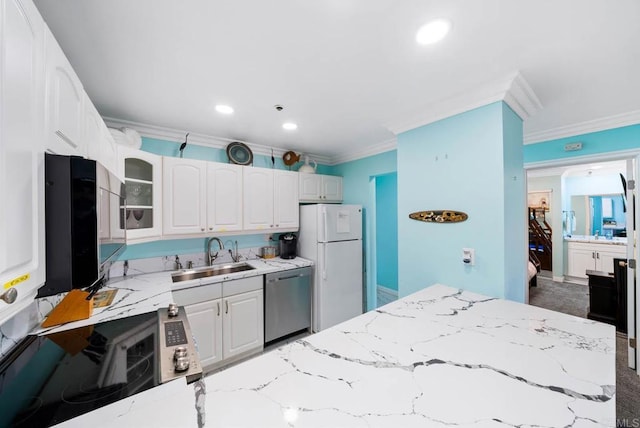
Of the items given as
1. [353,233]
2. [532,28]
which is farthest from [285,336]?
[532,28]

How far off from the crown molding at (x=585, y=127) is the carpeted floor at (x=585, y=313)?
223cm

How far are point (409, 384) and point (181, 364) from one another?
35.7 inches

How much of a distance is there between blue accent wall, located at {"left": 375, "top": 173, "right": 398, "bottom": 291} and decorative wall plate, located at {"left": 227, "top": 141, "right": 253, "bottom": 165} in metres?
2.28

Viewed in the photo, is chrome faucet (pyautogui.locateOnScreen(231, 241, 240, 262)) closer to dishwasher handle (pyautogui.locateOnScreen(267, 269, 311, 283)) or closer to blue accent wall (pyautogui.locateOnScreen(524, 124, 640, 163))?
dishwasher handle (pyautogui.locateOnScreen(267, 269, 311, 283))

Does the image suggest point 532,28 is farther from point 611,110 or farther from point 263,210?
point 263,210

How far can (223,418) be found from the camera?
0.65 m

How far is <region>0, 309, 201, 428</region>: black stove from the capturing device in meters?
0.81

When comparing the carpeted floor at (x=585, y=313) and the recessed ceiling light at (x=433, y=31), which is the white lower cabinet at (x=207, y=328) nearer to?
the recessed ceiling light at (x=433, y=31)

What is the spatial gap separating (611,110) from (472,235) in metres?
1.72

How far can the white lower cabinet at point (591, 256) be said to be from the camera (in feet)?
15.4

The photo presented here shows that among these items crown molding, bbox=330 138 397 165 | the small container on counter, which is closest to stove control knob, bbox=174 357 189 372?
the small container on counter

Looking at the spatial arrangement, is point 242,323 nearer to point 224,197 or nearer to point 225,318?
point 225,318

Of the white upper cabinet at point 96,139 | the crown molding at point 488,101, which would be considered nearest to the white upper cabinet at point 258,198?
the white upper cabinet at point 96,139

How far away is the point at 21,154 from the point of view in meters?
0.59
